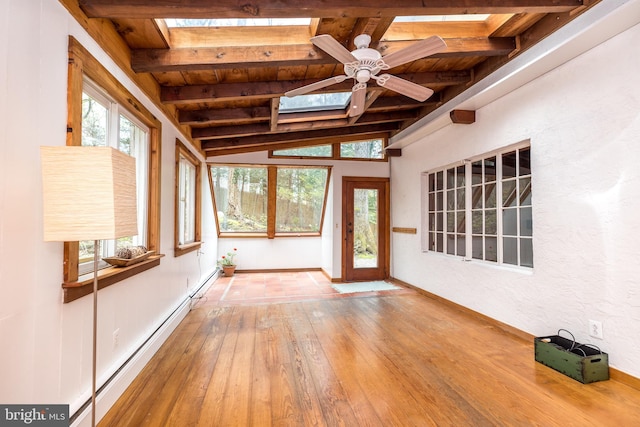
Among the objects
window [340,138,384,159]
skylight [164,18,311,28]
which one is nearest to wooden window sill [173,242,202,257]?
skylight [164,18,311,28]

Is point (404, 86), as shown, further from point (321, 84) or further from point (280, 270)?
point (280, 270)

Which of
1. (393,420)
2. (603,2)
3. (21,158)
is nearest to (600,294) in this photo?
(393,420)

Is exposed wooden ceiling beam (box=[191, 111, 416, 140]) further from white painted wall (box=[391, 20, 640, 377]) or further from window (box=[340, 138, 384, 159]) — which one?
white painted wall (box=[391, 20, 640, 377])

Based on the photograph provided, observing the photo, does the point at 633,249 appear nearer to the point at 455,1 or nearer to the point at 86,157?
the point at 455,1

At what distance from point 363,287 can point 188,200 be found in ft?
10.2

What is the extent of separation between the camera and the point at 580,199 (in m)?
2.43

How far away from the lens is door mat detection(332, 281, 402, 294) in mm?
4887

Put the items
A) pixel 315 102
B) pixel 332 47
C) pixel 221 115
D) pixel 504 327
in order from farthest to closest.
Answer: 1. pixel 315 102
2. pixel 221 115
3. pixel 504 327
4. pixel 332 47

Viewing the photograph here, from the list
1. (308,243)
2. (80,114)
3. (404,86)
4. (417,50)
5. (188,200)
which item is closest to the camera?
(80,114)

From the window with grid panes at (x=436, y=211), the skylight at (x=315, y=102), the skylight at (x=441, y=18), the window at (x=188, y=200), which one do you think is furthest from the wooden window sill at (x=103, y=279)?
the window with grid panes at (x=436, y=211)

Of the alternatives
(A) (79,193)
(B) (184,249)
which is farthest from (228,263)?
(A) (79,193)

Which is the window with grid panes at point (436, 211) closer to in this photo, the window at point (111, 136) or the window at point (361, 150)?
the window at point (361, 150)

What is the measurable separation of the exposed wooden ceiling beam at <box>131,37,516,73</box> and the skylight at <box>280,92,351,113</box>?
4.47 ft

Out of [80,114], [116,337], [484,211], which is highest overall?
[80,114]
